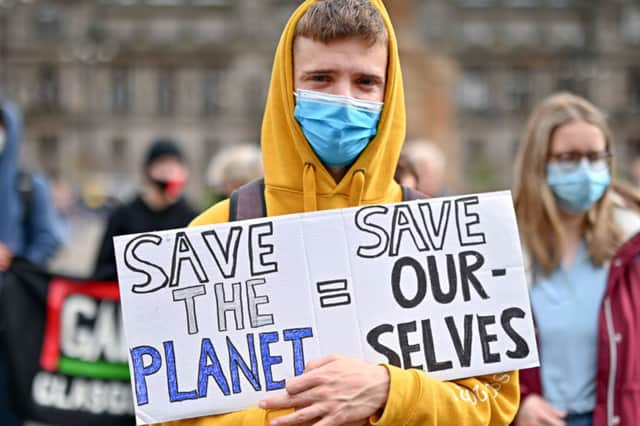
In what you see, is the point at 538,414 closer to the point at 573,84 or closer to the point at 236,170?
the point at 236,170

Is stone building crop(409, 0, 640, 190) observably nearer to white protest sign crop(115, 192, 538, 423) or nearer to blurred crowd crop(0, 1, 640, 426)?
blurred crowd crop(0, 1, 640, 426)

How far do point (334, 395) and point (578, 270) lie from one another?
1.33 metres

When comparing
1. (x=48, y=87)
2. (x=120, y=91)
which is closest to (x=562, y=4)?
(x=120, y=91)

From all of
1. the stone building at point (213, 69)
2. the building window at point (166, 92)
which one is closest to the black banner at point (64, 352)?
the stone building at point (213, 69)

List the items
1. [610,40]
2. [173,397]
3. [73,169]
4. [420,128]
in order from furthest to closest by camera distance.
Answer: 1. [610,40]
2. [73,169]
3. [420,128]
4. [173,397]

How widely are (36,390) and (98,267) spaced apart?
0.75 m

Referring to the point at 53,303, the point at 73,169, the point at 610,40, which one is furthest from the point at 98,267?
the point at 610,40

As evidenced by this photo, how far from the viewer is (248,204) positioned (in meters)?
2.03

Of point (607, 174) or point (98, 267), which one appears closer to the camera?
point (607, 174)

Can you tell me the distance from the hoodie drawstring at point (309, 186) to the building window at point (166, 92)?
2304 inches

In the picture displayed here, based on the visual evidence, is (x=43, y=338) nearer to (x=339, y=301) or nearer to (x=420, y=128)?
(x=339, y=301)

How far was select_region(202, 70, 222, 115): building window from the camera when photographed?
58.6 metres

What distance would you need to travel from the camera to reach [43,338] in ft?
14.2

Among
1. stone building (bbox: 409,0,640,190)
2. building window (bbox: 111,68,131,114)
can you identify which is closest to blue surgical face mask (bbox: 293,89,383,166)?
stone building (bbox: 409,0,640,190)
